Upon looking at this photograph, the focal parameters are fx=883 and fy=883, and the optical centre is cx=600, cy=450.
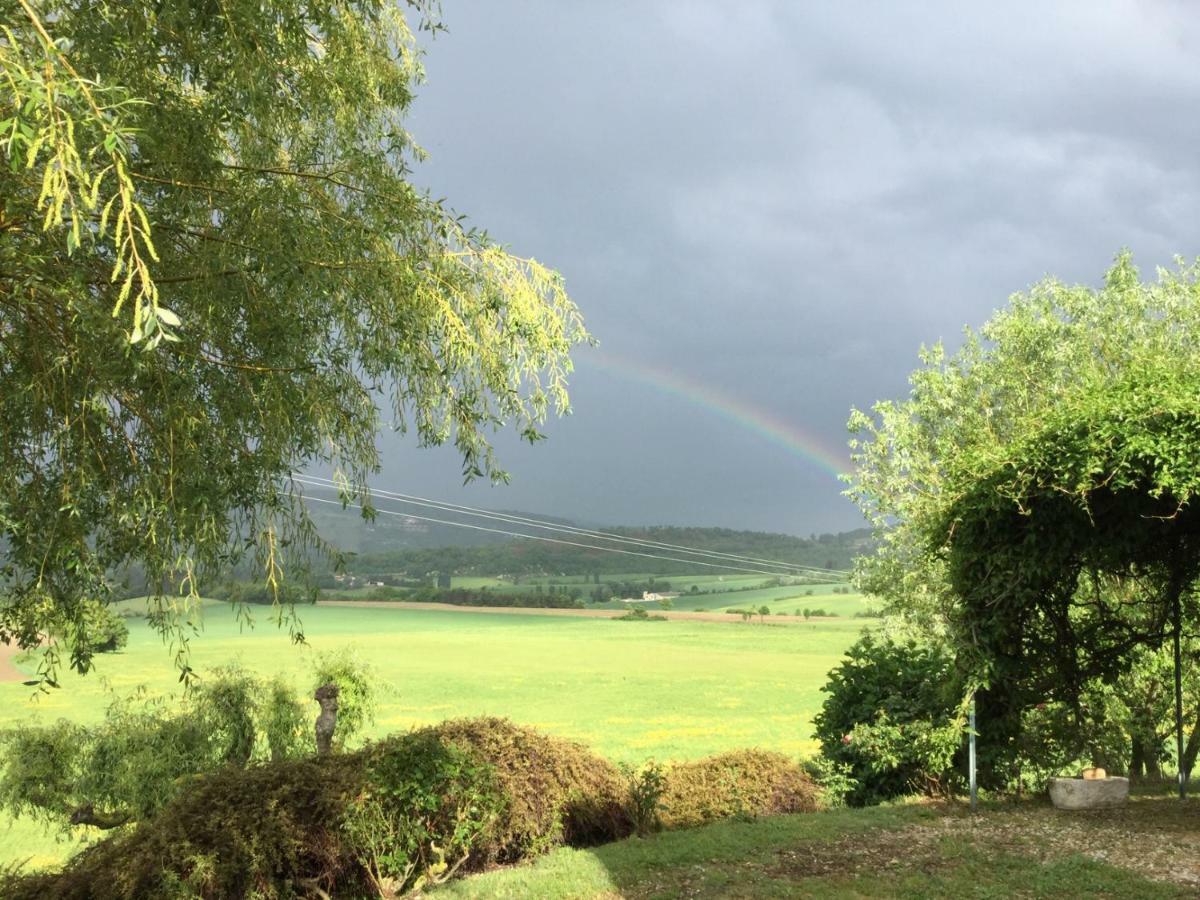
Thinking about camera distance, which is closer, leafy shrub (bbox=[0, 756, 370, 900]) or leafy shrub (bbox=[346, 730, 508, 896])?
leafy shrub (bbox=[0, 756, 370, 900])

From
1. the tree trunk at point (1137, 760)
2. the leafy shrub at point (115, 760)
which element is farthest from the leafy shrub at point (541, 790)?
the tree trunk at point (1137, 760)

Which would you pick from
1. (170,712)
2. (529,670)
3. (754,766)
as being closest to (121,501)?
(170,712)

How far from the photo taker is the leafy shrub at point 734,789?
925 cm

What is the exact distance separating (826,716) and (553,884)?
5.23 metres

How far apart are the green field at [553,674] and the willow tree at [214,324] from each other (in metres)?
3.14

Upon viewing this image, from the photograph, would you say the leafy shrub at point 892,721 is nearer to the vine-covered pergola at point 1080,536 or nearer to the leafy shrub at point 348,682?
the vine-covered pergola at point 1080,536

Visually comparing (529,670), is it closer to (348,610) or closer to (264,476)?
(348,610)

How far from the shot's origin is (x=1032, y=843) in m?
7.61

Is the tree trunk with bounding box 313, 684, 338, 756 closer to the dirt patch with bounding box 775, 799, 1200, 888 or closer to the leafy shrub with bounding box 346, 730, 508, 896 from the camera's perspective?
the leafy shrub with bounding box 346, 730, 508, 896

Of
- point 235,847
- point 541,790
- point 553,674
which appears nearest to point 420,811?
point 541,790

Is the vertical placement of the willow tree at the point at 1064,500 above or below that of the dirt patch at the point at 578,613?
above

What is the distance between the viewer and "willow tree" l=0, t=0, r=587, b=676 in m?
4.48

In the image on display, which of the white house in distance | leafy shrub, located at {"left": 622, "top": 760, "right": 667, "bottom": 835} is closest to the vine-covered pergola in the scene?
leafy shrub, located at {"left": 622, "top": 760, "right": 667, "bottom": 835}

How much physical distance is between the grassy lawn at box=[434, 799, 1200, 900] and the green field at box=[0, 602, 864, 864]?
3.29m
